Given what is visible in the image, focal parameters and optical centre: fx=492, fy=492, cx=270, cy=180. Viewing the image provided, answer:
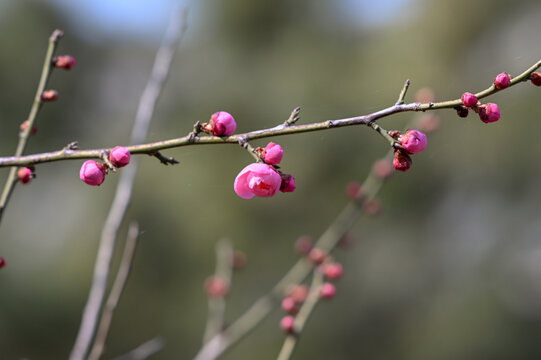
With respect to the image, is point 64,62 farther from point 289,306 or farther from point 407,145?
point 289,306

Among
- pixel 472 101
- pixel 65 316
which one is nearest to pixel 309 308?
pixel 472 101

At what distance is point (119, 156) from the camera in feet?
2.02

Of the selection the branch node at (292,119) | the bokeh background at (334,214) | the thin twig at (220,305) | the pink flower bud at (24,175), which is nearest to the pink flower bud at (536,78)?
the branch node at (292,119)

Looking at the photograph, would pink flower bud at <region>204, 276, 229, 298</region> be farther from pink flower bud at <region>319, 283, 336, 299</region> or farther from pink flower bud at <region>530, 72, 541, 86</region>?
pink flower bud at <region>530, 72, 541, 86</region>

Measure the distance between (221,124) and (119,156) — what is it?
13 cm

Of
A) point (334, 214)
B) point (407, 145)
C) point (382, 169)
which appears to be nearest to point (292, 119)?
point (407, 145)

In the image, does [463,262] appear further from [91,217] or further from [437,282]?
[91,217]

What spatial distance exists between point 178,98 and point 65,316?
3.52 m

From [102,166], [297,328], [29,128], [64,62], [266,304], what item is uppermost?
[64,62]

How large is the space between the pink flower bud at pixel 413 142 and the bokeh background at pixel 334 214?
16.9 ft

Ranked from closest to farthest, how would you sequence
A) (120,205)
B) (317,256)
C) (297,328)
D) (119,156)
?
(119,156), (120,205), (297,328), (317,256)

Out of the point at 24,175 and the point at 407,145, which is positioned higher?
the point at 24,175

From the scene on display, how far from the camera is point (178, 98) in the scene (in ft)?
24.5

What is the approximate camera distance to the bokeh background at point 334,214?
6.44m
